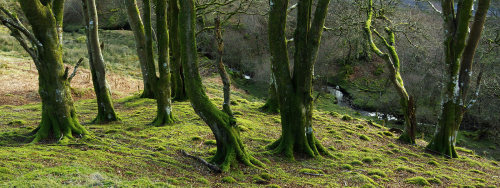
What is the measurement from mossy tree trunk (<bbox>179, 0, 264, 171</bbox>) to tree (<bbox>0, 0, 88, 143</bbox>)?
156 inches

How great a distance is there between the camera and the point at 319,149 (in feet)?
34.7

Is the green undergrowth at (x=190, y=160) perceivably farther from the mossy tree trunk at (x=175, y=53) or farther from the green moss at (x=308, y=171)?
the mossy tree trunk at (x=175, y=53)

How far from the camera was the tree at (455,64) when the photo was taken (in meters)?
12.4

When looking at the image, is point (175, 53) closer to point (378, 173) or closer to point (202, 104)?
point (202, 104)

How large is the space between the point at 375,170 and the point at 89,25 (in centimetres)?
1070

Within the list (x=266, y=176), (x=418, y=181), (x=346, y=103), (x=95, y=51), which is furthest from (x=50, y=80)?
(x=346, y=103)

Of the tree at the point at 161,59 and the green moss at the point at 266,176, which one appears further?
the tree at the point at 161,59

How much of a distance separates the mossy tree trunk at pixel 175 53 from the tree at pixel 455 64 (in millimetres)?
10917

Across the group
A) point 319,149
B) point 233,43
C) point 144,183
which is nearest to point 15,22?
point 144,183

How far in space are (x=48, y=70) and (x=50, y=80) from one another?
28 centimetres

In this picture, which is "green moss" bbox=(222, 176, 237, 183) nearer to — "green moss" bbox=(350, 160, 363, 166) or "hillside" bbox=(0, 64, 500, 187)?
"hillside" bbox=(0, 64, 500, 187)

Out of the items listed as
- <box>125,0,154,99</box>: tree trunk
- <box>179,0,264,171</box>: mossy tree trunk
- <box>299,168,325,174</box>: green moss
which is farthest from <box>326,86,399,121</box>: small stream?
<box>179,0,264,171</box>: mossy tree trunk

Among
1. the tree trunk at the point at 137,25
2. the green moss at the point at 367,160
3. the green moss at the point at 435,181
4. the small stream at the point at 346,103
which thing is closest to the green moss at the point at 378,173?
the green moss at the point at 367,160

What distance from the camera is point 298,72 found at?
9750mm
